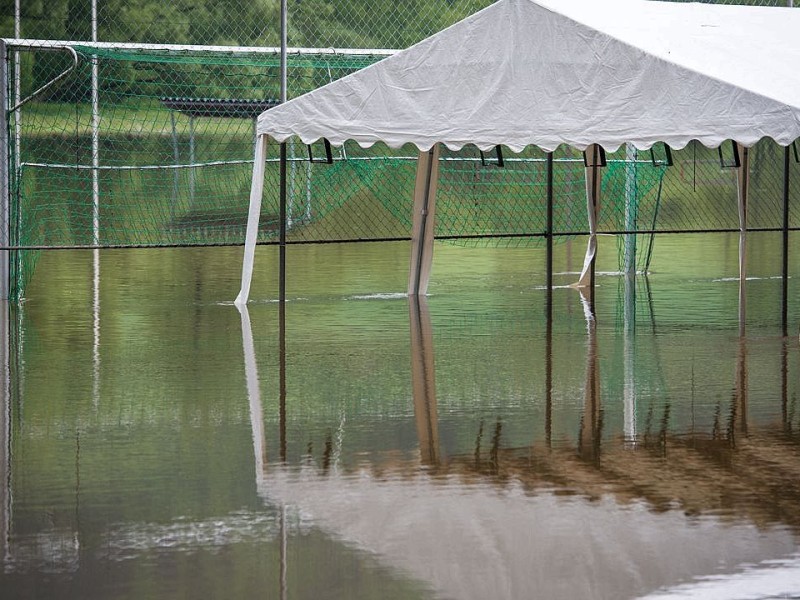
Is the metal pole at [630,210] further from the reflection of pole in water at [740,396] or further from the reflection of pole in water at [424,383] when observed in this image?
the reflection of pole in water at [740,396]

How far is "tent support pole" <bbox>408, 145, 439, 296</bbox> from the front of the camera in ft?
56.2

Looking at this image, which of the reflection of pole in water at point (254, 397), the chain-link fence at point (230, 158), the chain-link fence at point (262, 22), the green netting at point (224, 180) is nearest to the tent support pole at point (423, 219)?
the reflection of pole in water at point (254, 397)

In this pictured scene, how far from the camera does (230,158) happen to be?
34.9 m

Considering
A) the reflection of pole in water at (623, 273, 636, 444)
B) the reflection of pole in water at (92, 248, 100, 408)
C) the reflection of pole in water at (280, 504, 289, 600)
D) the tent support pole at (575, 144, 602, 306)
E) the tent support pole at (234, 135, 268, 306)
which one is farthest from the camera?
the tent support pole at (575, 144, 602, 306)

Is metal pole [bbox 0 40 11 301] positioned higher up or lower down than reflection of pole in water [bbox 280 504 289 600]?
higher up

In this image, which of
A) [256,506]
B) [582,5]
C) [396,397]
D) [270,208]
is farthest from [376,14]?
[256,506]

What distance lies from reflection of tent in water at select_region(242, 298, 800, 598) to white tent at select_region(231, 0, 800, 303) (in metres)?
5.64

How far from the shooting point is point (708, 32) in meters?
16.0

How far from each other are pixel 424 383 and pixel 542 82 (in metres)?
5.02

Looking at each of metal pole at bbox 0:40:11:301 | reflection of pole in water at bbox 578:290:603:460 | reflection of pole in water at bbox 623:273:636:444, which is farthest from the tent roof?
metal pole at bbox 0:40:11:301

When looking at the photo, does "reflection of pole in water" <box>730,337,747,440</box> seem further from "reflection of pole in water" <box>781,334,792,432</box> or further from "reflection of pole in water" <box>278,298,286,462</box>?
"reflection of pole in water" <box>278,298,286,462</box>

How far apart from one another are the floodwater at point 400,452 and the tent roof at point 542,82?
5.88 feet

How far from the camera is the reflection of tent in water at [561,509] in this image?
20.0 ft

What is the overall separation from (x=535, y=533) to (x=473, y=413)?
9.82ft
